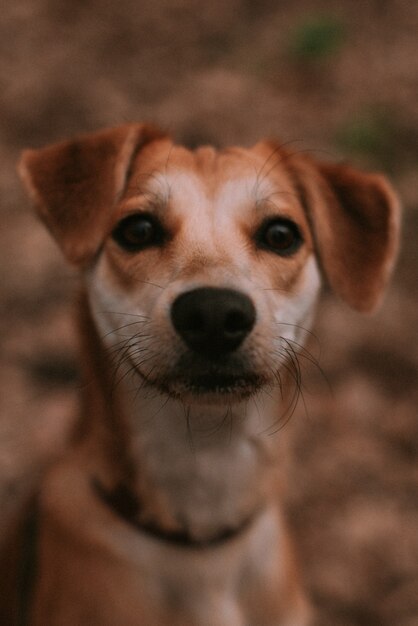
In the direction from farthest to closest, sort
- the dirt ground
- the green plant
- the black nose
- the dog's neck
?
the green plant < the dirt ground < the dog's neck < the black nose

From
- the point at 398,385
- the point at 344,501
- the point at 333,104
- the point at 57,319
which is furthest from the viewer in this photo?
the point at 333,104

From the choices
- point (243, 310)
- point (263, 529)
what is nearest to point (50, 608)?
point (263, 529)

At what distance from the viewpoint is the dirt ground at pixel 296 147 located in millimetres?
3971

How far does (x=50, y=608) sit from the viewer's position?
2.54m

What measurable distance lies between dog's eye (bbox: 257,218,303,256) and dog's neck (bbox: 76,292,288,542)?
530 millimetres

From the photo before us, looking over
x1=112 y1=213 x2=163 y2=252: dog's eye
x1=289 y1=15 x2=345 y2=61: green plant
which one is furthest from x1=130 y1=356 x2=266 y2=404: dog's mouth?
x1=289 y1=15 x2=345 y2=61: green plant

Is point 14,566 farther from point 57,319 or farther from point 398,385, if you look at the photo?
point 398,385

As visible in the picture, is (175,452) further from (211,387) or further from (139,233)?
(139,233)

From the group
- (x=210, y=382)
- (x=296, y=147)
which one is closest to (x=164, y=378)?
(x=210, y=382)

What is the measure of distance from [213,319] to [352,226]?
3.18ft

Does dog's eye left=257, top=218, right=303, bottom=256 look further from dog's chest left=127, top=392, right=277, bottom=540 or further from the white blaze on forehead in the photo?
dog's chest left=127, top=392, right=277, bottom=540

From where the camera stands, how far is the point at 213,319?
206 centimetres

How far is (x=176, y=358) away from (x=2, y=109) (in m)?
4.58

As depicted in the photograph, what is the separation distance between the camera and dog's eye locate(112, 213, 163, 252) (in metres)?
2.48
